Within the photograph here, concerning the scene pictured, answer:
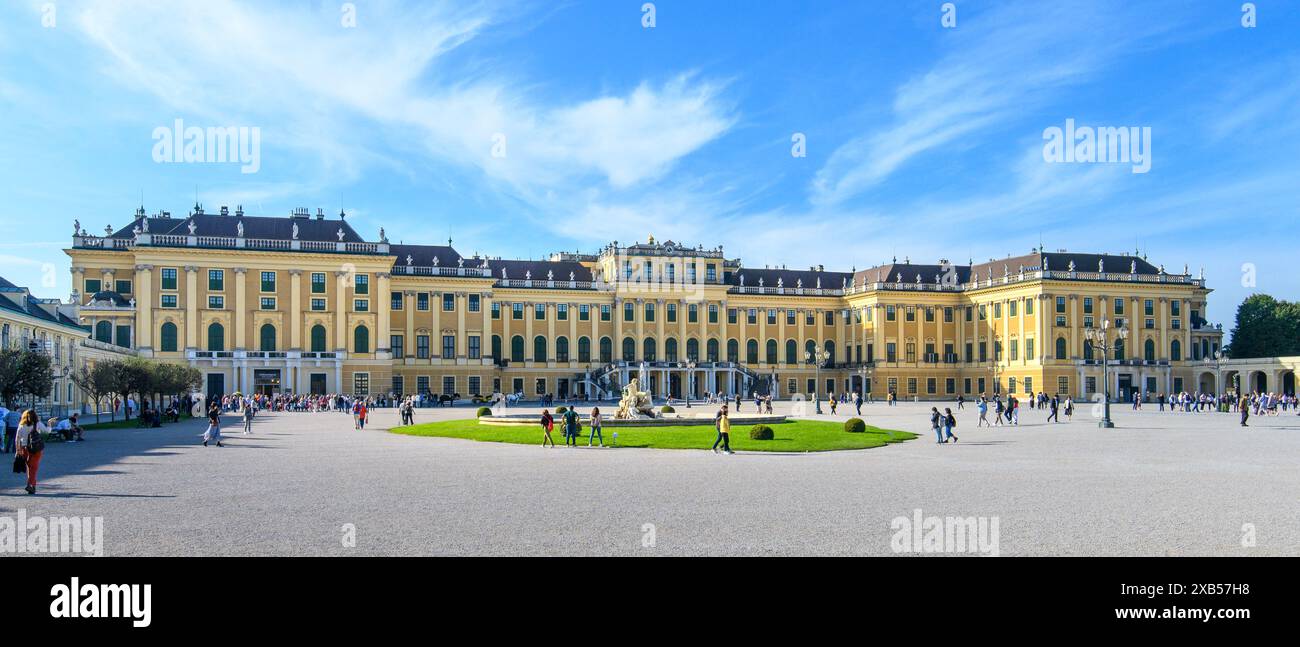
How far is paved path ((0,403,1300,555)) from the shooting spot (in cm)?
1270

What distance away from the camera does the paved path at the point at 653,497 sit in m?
12.7

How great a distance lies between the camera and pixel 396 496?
1748cm

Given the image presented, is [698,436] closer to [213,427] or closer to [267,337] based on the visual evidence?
[213,427]

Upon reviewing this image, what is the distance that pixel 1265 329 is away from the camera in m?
101

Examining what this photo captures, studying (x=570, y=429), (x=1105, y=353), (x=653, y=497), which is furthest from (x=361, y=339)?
(x=653, y=497)

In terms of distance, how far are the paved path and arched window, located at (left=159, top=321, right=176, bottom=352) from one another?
4559 centimetres

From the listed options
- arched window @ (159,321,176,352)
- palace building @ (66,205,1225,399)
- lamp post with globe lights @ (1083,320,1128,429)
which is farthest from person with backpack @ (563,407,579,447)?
arched window @ (159,321,176,352)

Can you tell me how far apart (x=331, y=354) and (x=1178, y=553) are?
69.3 metres

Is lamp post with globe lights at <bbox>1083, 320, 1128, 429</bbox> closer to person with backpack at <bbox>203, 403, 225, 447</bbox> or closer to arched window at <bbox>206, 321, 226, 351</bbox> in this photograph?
person with backpack at <bbox>203, 403, 225, 447</bbox>

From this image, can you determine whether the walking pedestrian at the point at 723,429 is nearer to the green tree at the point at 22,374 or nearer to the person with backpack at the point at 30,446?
the person with backpack at the point at 30,446

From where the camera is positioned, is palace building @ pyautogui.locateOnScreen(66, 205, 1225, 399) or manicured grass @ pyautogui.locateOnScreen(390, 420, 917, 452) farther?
palace building @ pyautogui.locateOnScreen(66, 205, 1225, 399)

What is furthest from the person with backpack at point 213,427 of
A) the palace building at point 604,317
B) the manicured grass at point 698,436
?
the palace building at point 604,317

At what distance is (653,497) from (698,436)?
16.5m
